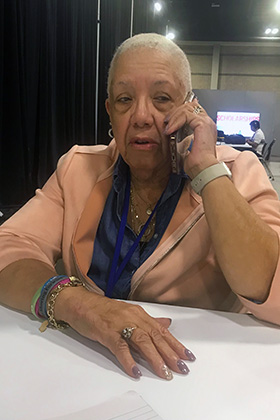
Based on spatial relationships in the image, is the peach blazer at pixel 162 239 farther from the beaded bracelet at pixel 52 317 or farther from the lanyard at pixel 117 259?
the beaded bracelet at pixel 52 317

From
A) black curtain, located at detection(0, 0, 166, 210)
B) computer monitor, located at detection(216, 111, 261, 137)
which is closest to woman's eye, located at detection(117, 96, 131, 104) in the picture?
black curtain, located at detection(0, 0, 166, 210)

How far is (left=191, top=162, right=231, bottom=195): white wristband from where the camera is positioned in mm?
977

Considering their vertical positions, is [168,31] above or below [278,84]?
above

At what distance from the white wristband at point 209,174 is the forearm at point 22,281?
450 millimetres

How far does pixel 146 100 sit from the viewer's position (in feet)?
3.76

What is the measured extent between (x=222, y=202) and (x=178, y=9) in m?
10.3

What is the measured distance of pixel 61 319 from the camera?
85cm

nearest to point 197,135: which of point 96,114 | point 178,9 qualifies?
point 96,114

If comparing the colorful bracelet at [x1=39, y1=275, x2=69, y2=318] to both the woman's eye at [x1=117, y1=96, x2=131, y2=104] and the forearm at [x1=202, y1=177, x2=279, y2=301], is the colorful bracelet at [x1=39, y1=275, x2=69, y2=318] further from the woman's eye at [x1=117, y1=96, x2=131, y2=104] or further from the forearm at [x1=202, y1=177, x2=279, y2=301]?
the woman's eye at [x1=117, y1=96, x2=131, y2=104]

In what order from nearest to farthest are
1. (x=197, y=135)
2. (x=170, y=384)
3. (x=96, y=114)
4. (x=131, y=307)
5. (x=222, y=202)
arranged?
(x=170, y=384) → (x=131, y=307) → (x=222, y=202) → (x=197, y=135) → (x=96, y=114)

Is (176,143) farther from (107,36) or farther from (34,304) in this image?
(107,36)

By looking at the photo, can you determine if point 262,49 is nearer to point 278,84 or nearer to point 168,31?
point 278,84

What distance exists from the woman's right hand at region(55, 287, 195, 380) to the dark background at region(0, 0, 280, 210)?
1.51m

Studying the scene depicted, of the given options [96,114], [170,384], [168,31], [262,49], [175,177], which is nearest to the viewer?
[170,384]
